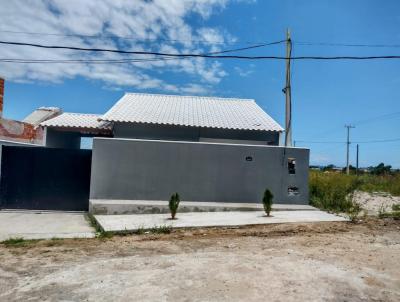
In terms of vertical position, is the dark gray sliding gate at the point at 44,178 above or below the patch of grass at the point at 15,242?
above

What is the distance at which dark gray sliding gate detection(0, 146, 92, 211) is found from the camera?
11.7 meters

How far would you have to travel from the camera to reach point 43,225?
9.40 metres

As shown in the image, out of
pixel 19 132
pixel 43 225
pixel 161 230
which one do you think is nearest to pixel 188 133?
pixel 161 230

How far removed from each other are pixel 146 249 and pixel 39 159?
6.42 metres

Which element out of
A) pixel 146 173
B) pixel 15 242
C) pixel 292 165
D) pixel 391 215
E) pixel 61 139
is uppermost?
pixel 61 139

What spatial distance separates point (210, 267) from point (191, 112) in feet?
34.5

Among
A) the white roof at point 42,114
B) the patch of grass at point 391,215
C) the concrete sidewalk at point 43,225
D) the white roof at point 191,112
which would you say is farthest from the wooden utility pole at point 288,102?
the white roof at point 42,114

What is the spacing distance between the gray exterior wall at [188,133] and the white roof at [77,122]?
1.51 metres

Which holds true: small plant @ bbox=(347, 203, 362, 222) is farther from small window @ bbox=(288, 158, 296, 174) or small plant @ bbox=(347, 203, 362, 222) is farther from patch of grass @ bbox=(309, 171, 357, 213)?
small window @ bbox=(288, 158, 296, 174)

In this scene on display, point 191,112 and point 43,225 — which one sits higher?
point 191,112

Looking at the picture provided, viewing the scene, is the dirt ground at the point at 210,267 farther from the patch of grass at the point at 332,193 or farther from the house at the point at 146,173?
the patch of grass at the point at 332,193

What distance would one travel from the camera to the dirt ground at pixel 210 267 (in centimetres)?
464

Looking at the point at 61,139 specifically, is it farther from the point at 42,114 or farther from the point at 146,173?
the point at 146,173

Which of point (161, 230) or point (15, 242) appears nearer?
point (15, 242)
